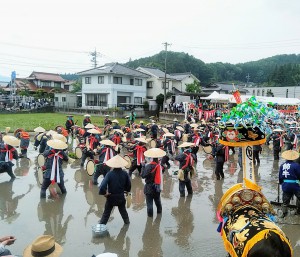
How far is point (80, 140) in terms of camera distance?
45.8 feet

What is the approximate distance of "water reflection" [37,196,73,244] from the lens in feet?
20.5

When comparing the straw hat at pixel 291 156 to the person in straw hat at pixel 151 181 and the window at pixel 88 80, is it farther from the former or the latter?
the window at pixel 88 80

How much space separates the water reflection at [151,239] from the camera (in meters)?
5.59

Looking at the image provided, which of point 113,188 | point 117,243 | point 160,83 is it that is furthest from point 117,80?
point 117,243

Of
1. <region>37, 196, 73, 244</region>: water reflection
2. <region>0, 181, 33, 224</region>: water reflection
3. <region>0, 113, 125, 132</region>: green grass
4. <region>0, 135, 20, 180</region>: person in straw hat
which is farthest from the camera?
<region>0, 113, 125, 132</region>: green grass

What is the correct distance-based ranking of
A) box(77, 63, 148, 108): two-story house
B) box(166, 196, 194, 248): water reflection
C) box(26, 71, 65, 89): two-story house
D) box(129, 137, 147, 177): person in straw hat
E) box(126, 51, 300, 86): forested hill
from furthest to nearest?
box(126, 51, 300, 86): forested hill → box(26, 71, 65, 89): two-story house → box(77, 63, 148, 108): two-story house → box(129, 137, 147, 177): person in straw hat → box(166, 196, 194, 248): water reflection

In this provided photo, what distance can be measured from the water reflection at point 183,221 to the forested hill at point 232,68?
52745 millimetres

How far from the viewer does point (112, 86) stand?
38156mm

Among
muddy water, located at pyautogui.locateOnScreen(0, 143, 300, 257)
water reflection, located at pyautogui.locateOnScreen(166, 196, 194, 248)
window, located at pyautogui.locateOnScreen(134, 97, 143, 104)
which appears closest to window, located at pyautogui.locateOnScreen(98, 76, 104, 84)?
window, located at pyautogui.locateOnScreen(134, 97, 143, 104)

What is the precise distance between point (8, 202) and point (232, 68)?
88.1m

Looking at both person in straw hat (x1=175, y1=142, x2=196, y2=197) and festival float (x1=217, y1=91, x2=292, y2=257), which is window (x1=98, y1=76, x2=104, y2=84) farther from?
festival float (x1=217, y1=91, x2=292, y2=257)

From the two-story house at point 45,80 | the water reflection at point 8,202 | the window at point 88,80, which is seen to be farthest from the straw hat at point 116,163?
the two-story house at point 45,80

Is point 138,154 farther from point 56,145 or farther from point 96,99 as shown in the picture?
point 96,99

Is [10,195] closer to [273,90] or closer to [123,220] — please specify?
[123,220]
